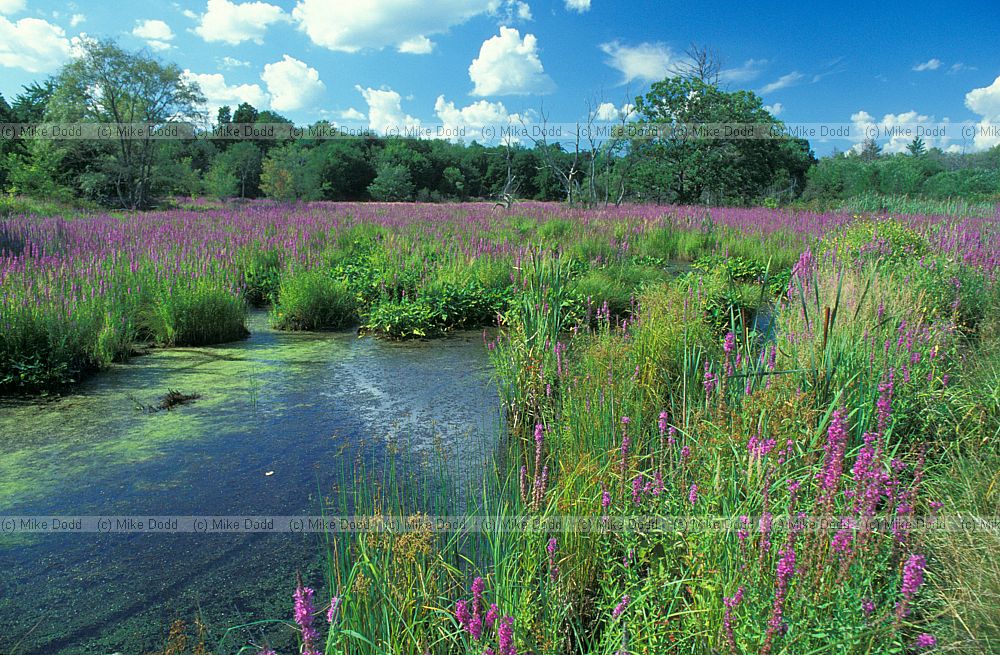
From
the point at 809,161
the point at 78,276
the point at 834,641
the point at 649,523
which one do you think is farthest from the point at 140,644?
the point at 809,161

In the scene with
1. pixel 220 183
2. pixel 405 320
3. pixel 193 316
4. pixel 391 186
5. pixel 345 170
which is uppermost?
pixel 345 170

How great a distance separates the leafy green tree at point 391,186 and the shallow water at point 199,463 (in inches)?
1837

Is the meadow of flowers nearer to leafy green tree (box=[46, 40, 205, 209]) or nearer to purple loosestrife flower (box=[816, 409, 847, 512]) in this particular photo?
purple loosestrife flower (box=[816, 409, 847, 512])

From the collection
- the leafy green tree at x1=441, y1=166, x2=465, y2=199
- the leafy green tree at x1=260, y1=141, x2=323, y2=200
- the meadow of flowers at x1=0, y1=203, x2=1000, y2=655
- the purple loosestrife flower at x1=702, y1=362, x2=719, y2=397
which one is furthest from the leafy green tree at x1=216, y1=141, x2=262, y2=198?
the purple loosestrife flower at x1=702, y1=362, x2=719, y2=397

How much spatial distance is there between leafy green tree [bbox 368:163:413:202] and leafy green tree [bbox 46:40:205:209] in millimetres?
20368

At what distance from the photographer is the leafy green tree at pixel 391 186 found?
50.5 m

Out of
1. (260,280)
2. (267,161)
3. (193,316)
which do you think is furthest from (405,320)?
(267,161)

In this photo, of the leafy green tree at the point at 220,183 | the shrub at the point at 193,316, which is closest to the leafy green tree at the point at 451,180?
the leafy green tree at the point at 220,183

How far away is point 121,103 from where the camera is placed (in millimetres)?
29719

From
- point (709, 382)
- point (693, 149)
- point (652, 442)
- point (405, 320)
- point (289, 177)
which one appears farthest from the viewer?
point (289, 177)

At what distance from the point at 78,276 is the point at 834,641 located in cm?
731

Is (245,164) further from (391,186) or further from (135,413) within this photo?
(135,413)

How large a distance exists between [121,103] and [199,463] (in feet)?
112

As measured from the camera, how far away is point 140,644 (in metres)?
2.02
